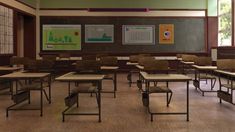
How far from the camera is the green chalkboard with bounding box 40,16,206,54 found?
12.5 meters

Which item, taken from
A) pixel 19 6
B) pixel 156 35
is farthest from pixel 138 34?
pixel 19 6

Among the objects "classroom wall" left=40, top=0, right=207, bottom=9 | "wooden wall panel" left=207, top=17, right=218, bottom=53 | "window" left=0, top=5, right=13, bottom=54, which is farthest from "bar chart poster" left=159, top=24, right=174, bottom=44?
"window" left=0, top=5, right=13, bottom=54

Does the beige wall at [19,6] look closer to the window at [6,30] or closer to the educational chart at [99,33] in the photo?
the window at [6,30]

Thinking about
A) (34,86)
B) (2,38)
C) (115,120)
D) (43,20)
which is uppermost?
(43,20)

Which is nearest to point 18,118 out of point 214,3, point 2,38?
point 2,38

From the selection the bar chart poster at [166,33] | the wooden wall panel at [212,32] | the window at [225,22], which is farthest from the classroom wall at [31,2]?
the window at [225,22]

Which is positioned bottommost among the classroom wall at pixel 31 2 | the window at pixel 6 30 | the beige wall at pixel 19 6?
the window at pixel 6 30

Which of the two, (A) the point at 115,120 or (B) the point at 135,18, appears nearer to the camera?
(A) the point at 115,120

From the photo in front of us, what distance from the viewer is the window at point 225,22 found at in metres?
11.2

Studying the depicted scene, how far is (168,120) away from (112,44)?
802cm

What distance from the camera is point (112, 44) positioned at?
12.6 m

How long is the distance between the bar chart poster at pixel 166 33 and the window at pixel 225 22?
5.93 feet

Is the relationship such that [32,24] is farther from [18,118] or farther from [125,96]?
[18,118]

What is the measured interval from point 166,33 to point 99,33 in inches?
101
